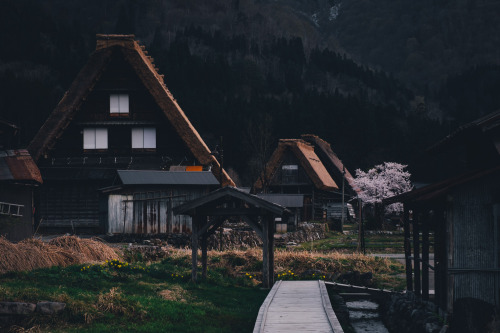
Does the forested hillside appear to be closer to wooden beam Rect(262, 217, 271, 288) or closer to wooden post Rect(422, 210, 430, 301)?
wooden beam Rect(262, 217, 271, 288)

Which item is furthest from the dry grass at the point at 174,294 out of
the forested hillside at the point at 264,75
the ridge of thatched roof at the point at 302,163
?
the forested hillside at the point at 264,75

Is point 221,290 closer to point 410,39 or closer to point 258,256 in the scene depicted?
point 258,256

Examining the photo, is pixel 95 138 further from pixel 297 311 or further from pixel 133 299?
pixel 297 311

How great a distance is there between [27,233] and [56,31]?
6628cm

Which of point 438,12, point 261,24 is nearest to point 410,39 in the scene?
point 438,12

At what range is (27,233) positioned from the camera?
2636 centimetres

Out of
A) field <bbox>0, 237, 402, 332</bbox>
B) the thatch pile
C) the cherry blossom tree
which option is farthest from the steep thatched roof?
the cherry blossom tree

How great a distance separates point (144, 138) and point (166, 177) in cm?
547

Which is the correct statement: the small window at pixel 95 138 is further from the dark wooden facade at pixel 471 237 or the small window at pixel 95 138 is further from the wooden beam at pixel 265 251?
the dark wooden facade at pixel 471 237

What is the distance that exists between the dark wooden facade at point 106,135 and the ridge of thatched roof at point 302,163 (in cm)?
1555

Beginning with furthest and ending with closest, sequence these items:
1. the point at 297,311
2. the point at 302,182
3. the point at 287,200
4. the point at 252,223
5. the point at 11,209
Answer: the point at 302,182, the point at 287,200, the point at 11,209, the point at 252,223, the point at 297,311

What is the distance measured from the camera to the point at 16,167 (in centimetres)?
2577

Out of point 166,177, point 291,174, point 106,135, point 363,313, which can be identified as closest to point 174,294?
point 363,313

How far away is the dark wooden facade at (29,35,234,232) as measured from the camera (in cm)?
3591
